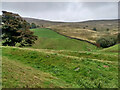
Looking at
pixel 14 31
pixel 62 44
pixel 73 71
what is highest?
pixel 14 31

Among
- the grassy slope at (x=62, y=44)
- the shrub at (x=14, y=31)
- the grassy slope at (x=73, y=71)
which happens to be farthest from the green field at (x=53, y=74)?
the grassy slope at (x=62, y=44)

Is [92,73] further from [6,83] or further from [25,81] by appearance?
[6,83]

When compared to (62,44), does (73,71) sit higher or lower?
higher

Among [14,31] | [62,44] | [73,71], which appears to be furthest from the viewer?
[62,44]

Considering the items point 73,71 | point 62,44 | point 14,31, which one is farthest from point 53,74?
point 62,44

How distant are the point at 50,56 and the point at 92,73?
297 inches

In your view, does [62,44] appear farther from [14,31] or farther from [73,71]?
[73,71]

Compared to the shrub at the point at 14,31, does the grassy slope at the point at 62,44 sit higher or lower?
lower

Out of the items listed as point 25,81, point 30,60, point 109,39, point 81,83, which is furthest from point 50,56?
point 109,39

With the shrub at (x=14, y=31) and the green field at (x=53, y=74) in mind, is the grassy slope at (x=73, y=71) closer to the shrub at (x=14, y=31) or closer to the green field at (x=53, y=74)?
the green field at (x=53, y=74)

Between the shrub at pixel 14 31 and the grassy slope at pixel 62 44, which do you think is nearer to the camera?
the shrub at pixel 14 31

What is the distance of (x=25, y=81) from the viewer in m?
9.08

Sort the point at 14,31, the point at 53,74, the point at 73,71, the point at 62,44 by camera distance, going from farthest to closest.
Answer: the point at 62,44
the point at 14,31
the point at 73,71
the point at 53,74

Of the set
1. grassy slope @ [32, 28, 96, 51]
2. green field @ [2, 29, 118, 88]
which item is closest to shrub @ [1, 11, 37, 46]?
grassy slope @ [32, 28, 96, 51]
